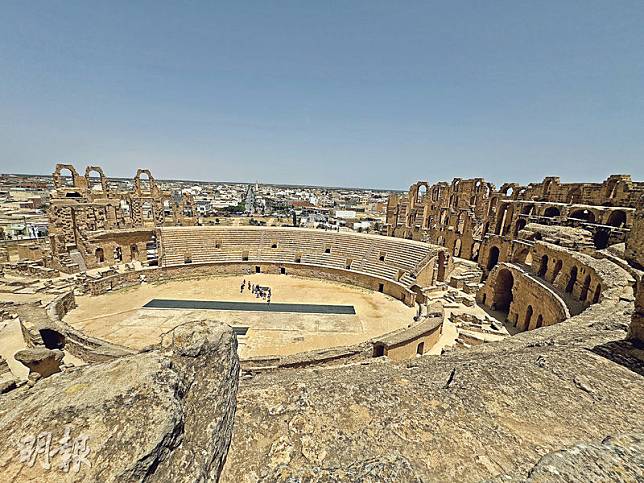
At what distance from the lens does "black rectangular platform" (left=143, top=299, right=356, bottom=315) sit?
628 inches

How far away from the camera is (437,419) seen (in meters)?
3.66

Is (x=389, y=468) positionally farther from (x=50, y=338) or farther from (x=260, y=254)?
(x=260, y=254)

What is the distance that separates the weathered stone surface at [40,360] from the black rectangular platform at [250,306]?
21.4 ft

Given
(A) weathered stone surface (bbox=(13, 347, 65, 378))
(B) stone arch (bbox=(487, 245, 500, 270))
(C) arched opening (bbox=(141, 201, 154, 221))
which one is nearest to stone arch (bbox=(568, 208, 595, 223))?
(B) stone arch (bbox=(487, 245, 500, 270))

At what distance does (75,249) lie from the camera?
22922mm

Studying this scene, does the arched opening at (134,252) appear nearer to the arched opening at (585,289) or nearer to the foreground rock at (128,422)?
the foreground rock at (128,422)

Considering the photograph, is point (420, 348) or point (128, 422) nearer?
point (128, 422)

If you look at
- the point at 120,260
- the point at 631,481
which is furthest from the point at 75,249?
the point at 631,481

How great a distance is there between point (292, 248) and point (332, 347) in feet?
41.4

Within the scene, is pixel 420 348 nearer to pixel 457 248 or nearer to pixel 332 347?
pixel 332 347

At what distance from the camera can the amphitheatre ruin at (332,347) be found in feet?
7.78

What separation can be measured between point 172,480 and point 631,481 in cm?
339

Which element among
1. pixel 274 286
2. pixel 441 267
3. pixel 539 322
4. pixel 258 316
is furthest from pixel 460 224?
pixel 258 316

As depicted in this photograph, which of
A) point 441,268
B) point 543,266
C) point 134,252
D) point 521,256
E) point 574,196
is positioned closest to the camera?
point 543,266
